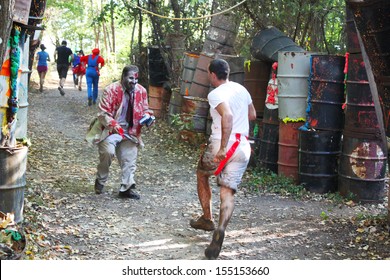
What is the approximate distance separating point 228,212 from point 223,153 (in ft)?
1.75

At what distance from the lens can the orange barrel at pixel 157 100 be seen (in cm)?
1383

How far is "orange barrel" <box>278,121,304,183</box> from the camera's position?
845cm

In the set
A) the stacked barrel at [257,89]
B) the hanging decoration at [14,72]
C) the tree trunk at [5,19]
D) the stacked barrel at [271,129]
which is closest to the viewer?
the tree trunk at [5,19]

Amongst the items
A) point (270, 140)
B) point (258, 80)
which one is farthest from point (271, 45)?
point (270, 140)

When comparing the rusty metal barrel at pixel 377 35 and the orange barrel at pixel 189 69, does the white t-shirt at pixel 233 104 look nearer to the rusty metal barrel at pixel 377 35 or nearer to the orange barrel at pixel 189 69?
the rusty metal barrel at pixel 377 35

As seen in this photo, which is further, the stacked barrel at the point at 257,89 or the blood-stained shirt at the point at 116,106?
the stacked barrel at the point at 257,89

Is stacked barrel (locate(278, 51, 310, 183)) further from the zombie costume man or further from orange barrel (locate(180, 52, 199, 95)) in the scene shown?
orange barrel (locate(180, 52, 199, 95))

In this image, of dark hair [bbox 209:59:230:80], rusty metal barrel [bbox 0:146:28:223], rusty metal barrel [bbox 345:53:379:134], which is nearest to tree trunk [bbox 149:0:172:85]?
rusty metal barrel [bbox 345:53:379:134]

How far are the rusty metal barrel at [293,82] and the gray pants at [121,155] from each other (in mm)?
2364

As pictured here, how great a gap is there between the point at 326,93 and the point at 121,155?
2.90m

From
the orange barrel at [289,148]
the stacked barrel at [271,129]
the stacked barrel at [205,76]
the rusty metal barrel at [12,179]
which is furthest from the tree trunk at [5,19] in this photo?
the stacked barrel at [205,76]

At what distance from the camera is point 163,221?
653cm

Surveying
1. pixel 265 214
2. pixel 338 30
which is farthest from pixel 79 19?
pixel 265 214

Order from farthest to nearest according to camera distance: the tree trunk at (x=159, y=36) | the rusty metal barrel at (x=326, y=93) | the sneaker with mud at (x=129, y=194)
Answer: the tree trunk at (x=159, y=36)
the rusty metal barrel at (x=326, y=93)
the sneaker with mud at (x=129, y=194)
